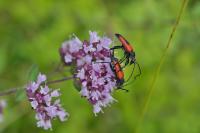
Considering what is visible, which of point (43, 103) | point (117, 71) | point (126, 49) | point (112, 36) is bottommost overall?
point (43, 103)

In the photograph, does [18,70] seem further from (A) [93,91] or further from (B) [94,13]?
(A) [93,91]

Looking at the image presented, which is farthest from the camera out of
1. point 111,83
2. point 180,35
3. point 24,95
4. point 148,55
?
point 148,55

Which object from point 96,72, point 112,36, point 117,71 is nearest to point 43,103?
point 96,72

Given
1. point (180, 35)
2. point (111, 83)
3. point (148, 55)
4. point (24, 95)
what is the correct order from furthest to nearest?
point (148, 55) < point (180, 35) < point (24, 95) < point (111, 83)

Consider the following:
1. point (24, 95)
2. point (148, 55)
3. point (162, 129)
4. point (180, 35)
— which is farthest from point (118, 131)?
point (24, 95)

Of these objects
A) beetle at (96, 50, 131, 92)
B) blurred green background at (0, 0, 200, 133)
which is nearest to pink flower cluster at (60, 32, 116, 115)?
beetle at (96, 50, 131, 92)

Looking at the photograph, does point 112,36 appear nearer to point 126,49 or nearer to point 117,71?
point 126,49
